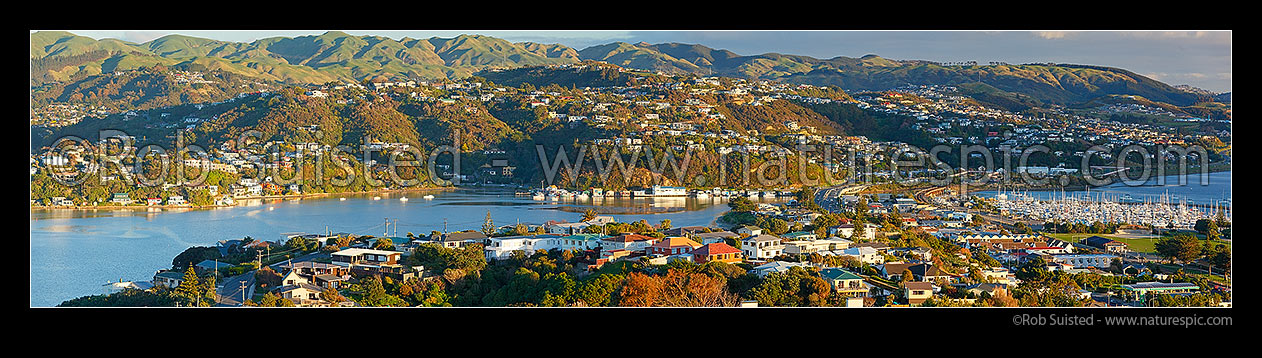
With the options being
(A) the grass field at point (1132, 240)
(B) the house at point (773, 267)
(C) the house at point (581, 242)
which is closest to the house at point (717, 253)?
(B) the house at point (773, 267)

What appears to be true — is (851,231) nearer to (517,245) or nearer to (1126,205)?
(517,245)

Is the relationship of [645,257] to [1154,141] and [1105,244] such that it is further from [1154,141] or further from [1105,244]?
[1154,141]

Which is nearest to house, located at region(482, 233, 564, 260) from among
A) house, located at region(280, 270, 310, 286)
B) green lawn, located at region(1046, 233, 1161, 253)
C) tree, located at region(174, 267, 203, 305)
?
house, located at region(280, 270, 310, 286)

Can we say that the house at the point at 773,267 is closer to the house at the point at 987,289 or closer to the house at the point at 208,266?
the house at the point at 987,289

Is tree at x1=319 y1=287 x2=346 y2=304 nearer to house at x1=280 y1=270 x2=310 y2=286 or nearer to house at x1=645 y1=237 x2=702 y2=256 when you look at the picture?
house at x1=280 y1=270 x2=310 y2=286

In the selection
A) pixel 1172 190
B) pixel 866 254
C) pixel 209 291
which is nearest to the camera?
pixel 209 291

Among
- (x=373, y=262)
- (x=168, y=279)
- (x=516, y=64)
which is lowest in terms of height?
(x=168, y=279)

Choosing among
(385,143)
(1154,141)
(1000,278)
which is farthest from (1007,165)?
(1000,278)

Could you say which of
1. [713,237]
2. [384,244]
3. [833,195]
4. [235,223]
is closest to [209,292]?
[384,244]
